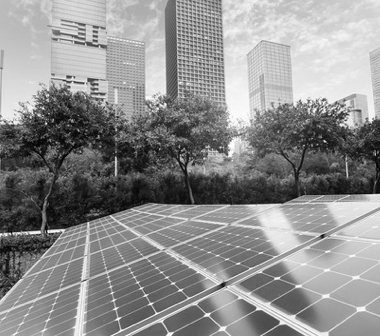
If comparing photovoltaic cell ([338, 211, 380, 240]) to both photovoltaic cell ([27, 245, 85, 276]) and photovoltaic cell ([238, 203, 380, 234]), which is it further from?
photovoltaic cell ([27, 245, 85, 276])

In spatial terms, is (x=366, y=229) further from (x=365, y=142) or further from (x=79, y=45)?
(x=79, y=45)

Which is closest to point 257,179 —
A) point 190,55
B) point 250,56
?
point 190,55

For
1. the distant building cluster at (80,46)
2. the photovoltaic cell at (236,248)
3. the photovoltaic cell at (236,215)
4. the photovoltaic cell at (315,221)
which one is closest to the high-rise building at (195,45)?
the distant building cluster at (80,46)

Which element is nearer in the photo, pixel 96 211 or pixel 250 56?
pixel 96 211

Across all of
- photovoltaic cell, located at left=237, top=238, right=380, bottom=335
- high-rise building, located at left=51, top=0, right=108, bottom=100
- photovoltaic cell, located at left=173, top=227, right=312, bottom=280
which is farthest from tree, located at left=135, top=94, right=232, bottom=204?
high-rise building, located at left=51, top=0, right=108, bottom=100

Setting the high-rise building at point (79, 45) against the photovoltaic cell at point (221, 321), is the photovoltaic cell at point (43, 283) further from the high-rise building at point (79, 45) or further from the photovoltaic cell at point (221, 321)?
the high-rise building at point (79, 45)

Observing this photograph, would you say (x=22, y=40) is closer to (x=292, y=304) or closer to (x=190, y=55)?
(x=190, y=55)
